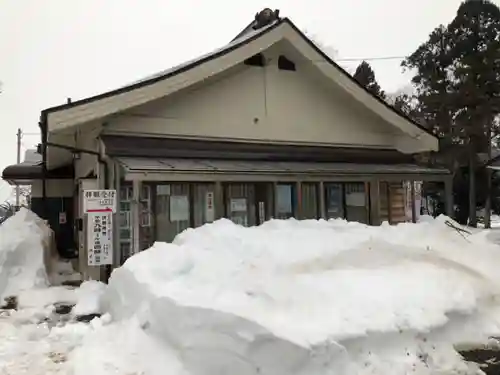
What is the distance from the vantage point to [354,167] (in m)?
12.0

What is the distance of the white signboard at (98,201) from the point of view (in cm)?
844

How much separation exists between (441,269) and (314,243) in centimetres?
169

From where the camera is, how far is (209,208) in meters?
10.4

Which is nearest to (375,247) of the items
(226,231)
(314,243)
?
(314,243)

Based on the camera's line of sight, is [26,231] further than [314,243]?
Yes

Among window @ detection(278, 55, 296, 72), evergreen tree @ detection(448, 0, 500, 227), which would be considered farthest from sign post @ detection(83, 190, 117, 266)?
evergreen tree @ detection(448, 0, 500, 227)

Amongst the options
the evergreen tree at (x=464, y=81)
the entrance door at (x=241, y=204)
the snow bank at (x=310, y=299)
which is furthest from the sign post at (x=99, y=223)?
the evergreen tree at (x=464, y=81)

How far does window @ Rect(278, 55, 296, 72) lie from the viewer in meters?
12.1

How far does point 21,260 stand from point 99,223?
2559 millimetres

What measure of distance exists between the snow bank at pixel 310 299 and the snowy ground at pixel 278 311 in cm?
1

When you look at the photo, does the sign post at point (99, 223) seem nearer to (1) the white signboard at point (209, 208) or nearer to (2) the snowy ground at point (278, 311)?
(2) the snowy ground at point (278, 311)

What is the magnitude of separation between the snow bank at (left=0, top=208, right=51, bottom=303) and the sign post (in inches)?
60.1

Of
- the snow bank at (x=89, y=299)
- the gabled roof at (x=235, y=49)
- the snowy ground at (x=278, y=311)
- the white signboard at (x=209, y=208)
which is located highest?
the gabled roof at (x=235, y=49)

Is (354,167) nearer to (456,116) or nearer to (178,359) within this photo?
(178,359)
